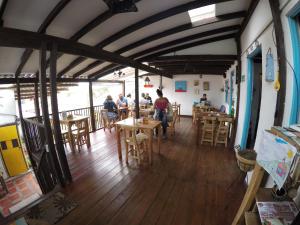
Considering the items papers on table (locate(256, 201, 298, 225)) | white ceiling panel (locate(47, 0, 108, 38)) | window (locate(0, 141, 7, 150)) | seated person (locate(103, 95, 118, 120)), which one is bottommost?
window (locate(0, 141, 7, 150))

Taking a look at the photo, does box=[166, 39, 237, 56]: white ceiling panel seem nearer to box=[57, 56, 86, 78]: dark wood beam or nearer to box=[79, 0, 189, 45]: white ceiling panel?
box=[79, 0, 189, 45]: white ceiling panel

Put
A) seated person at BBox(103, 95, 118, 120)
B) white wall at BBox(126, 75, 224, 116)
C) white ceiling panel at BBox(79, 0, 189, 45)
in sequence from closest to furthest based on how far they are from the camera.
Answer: white ceiling panel at BBox(79, 0, 189, 45)
seated person at BBox(103, 95, 118, 120)
white wall at BBox(126, 75, 224, 116)

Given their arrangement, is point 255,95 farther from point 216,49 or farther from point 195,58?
point 195,58

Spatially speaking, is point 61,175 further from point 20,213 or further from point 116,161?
point 116,161

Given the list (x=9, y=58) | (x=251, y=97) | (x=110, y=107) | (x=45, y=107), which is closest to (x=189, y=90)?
(x=110, y=107)

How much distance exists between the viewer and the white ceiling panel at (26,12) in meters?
1.51

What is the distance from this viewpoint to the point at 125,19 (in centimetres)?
220

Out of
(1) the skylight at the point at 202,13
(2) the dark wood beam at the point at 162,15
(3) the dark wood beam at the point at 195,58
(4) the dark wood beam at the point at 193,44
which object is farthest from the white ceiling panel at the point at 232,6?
(3) the dark wood beam at the point at 195,58

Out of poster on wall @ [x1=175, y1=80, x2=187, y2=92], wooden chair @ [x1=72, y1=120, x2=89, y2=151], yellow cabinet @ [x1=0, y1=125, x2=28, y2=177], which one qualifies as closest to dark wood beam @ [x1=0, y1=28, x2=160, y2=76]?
wooden chair @ [x1=72, y1=120, x2=89, y2=151]

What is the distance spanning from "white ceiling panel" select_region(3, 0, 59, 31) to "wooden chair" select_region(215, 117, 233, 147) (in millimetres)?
3796

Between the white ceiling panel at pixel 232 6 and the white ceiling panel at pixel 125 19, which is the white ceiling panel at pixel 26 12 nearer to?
the white ceiling panel at pixel 125 19

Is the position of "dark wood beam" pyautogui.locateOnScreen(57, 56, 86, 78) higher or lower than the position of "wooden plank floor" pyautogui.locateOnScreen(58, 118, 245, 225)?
higher

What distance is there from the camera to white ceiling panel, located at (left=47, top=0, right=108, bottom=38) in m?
1.72

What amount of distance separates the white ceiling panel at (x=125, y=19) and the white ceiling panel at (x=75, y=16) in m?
0.29
